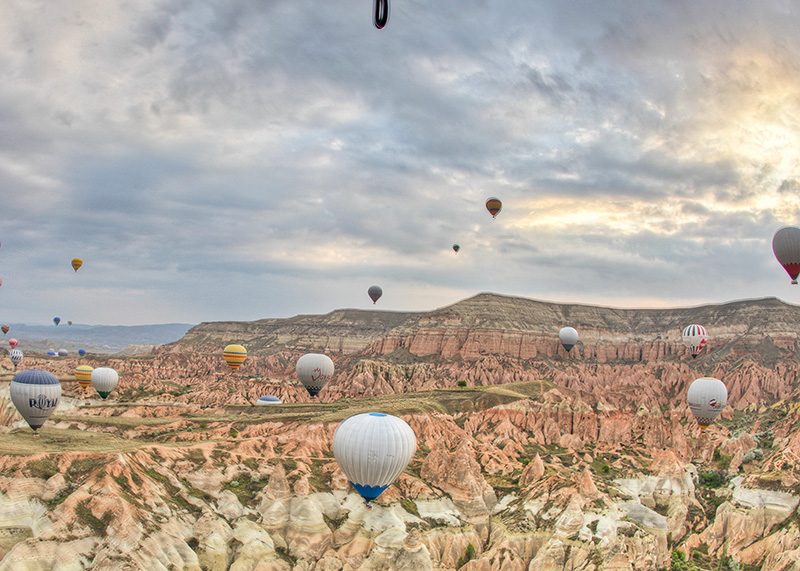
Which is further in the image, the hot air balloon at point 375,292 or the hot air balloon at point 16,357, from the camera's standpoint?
the hot air balloon at point 16,357

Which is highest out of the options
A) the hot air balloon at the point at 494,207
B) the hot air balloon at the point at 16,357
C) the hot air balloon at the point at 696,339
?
the hot air balloon at the point at 494,207

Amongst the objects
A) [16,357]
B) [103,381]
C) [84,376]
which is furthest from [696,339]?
[16,357]

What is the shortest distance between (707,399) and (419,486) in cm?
4248

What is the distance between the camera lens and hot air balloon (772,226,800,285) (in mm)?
61969

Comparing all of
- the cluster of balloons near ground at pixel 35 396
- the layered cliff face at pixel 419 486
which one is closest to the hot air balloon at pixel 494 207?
the layered cliff face at pixel 419 486

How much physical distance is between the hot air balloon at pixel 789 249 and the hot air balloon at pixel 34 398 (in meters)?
77.5

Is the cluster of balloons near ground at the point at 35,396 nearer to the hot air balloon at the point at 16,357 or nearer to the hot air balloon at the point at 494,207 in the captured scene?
the hot air balloon at the point at 494,207

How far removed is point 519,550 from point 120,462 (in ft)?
111

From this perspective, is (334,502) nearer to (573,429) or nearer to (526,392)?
(573,429)

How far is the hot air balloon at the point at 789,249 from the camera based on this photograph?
61969 mm

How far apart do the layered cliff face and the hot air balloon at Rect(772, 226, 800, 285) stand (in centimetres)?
2211

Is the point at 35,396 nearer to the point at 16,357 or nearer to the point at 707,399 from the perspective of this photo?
the point at 707,399

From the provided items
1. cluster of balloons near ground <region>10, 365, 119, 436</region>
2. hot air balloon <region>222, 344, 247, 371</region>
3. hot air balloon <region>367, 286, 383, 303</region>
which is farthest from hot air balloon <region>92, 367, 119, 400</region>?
hot air balloon <region>367, 286, 383, 303</region>

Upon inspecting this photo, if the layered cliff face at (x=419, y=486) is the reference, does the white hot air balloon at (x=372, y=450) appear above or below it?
above
